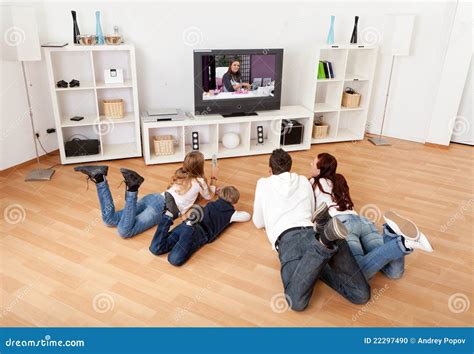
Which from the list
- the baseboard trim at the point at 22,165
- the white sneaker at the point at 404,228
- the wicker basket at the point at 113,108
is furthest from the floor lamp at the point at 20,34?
the white sneaker at the point at 404,228

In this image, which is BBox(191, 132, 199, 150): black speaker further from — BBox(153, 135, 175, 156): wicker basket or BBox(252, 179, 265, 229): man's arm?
BBox(252, 179, 265, 229): man's arm

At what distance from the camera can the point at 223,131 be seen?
515cm

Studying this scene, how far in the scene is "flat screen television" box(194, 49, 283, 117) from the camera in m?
4.48

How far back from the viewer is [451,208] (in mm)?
3873

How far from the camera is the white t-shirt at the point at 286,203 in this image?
275 cm

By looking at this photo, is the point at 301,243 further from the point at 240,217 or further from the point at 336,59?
the point at 336,59

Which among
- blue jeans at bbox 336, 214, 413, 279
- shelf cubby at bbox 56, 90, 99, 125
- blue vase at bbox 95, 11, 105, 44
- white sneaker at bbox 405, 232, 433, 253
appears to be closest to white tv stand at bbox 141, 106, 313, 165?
shelf cubby at bbox 56, 90, 99, 125

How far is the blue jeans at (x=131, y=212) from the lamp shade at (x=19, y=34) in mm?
1635

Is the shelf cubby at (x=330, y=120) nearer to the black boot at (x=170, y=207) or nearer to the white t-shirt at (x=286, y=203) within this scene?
the white t-shirt at (x=286, y=203)

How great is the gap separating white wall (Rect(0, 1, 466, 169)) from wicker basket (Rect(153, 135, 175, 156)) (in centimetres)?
46

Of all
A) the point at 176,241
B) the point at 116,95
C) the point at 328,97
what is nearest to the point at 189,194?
the point at 176,241

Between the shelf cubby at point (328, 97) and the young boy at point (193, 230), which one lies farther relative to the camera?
the shelf cubby at point (328, 97)

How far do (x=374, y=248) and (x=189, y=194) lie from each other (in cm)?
153
